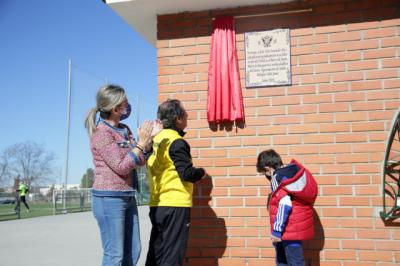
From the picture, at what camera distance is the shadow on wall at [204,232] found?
4.00m

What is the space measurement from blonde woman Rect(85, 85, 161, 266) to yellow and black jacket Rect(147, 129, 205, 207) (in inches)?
6.5

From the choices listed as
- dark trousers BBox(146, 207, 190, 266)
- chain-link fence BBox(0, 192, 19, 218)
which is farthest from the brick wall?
chain-link fence BBox(0, 192, 19, 218)

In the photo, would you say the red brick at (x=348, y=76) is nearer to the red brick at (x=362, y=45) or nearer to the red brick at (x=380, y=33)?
the red brick at (x=362, y=45)

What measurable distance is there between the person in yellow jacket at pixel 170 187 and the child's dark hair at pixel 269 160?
60 centimetres

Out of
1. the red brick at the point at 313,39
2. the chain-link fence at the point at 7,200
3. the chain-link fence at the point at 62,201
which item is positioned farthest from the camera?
the chain-link fence at the point at 62,201

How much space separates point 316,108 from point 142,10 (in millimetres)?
2018

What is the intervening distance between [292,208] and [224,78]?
4.68 feet

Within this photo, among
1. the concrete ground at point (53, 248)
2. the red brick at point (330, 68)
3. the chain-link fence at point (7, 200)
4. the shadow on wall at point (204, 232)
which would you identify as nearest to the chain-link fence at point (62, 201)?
the chain-link fence at point (7, 200)

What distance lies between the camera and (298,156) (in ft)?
12.8

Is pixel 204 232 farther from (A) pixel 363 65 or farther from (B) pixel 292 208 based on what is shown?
(A) pixel 363 65

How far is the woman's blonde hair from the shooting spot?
3.08 m

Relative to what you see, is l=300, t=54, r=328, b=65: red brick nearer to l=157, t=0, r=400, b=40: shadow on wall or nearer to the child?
l=157, t=0, r=400, b=40: shadow on wall

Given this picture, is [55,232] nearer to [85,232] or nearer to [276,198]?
[85,232]

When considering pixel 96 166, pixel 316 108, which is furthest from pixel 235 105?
pixel 96 166
